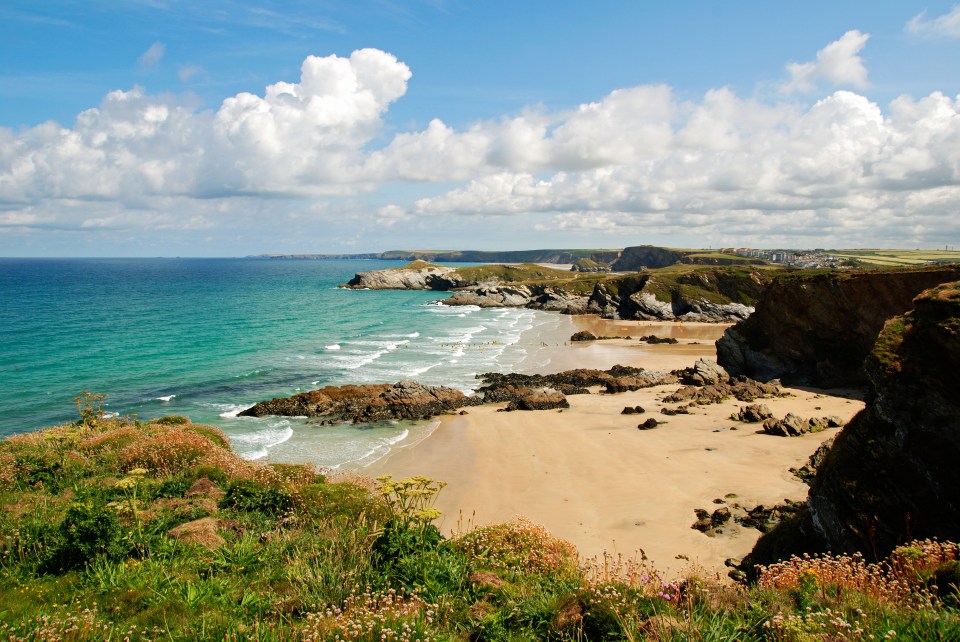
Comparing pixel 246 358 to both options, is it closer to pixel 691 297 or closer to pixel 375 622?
pixel 375 622

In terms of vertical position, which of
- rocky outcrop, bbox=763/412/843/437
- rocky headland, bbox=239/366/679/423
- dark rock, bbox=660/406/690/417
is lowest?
rocky headland, bbox=239/366/679/423

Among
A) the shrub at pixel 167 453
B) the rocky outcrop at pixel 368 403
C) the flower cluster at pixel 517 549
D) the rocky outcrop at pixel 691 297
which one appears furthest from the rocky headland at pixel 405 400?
the rocky outcrop at pixel 691 297

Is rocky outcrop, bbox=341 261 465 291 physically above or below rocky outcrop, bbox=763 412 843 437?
above

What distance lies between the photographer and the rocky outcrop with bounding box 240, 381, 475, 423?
1224 inches

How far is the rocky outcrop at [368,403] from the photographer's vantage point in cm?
3109

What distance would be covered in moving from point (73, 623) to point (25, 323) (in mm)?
80692

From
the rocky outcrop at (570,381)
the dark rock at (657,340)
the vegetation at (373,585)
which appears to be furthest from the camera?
the dark rock at (657,340)

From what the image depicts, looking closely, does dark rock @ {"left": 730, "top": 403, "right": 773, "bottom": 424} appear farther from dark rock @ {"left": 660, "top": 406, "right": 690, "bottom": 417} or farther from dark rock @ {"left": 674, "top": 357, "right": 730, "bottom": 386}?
dark rock @ {"left": 674, "top": 357, "right": 730, "bottom": 386}

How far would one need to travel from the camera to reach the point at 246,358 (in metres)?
48.3

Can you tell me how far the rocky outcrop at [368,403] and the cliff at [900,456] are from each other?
22.9 metres

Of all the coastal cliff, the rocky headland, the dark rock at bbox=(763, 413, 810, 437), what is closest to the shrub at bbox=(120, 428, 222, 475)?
the rocky headland

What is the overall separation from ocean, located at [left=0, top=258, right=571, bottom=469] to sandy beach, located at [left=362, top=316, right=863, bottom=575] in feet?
14.1

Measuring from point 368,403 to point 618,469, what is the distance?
16640 millimetres

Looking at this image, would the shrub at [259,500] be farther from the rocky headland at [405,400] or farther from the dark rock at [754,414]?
the dark rock at [754,414]
